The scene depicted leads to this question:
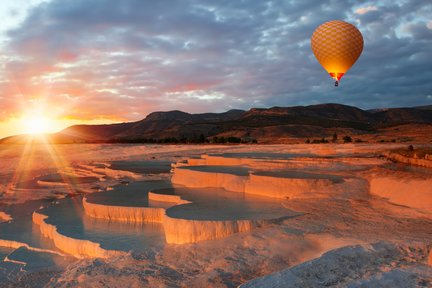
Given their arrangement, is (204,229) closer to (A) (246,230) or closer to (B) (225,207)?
(A) (246,230)

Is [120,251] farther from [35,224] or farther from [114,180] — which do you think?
[114,180]

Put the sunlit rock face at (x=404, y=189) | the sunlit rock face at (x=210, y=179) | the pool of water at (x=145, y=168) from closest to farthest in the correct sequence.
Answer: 1. the sunlit rock face at (x=404, y=189)
2. the sunlit rock face at (x=210, y=179)
3. the pool of water at (x=145, y=168)

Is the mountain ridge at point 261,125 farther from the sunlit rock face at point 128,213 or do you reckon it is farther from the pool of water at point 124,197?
the sunlit rock face at point 128,213

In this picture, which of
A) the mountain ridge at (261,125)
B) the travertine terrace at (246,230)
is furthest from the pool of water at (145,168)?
the mountain ridge at (261,125)

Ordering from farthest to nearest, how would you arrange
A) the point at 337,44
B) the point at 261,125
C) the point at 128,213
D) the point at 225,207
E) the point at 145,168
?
1. the point at 261,125
2. the point at 145,168
3. the point at 337,44
4. the point at 128,213
5. the point at 225,207

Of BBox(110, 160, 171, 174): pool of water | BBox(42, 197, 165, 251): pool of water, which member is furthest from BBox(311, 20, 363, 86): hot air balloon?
BBox(110, 160, 171, 174): pool of water

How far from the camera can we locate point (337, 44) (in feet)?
42.9

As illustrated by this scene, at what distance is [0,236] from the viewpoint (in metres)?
8.87

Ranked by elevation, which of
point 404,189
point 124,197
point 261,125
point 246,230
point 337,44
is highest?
point 337,44

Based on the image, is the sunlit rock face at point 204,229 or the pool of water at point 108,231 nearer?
the sunlit rock face at point 204,229

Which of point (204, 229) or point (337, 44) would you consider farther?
point (337, 44)

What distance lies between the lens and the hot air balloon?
1295 cm

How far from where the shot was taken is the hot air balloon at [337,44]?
12953 mm

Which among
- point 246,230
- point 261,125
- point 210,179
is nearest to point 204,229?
point 246,230
